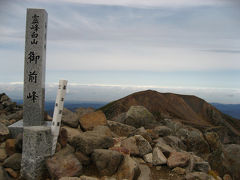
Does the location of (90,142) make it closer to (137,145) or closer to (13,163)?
(137,145)

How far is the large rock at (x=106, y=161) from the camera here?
8008 millimetres

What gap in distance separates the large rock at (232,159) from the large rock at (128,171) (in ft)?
21.9

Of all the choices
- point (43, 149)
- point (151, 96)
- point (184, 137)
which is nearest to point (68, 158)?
point (43, 149)

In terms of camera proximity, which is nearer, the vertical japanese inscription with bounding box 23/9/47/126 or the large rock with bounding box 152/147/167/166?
the large rock with bounding box 152/147/167/166

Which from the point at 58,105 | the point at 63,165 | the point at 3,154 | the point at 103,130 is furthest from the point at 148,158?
the point at 3,154

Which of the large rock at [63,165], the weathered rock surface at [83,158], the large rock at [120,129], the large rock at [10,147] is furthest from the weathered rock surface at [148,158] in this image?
the large rock at [10,147]

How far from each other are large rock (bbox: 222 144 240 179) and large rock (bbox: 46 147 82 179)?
329 inches

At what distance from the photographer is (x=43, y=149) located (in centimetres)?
799

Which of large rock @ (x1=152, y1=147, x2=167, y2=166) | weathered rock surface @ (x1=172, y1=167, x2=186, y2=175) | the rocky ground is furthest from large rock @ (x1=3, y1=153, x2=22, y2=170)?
weathered rock surface @ (x1=172, y1=167, x2=186, y2=175)

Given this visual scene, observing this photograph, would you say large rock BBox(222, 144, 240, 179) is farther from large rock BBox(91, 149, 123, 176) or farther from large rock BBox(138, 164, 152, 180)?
large rock BBox(91, 149, 123, 176)

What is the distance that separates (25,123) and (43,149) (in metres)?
3.76

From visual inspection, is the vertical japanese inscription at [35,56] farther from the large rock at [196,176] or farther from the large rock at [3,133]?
the large rock at [196,176]

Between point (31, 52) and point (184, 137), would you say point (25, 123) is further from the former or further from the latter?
point (184, 137)

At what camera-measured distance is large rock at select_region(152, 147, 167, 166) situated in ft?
30.0
